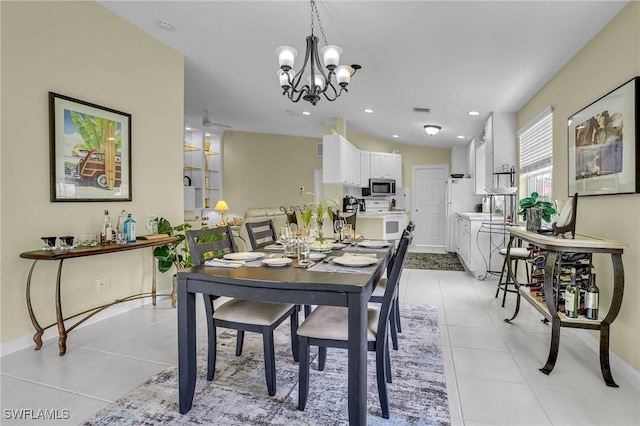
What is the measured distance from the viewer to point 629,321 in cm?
217

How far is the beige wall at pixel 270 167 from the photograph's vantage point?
8664 millimetres

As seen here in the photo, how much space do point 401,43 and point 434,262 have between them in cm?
428

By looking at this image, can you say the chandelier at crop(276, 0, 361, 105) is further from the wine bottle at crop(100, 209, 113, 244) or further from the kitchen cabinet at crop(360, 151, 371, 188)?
the kitchen cabinet at crop(360, 151, 371, 188)

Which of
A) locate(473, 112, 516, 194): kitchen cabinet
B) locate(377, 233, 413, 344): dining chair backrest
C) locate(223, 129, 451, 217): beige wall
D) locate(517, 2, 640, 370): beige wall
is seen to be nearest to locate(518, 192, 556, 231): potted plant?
locate(517, 2, 640, 370): beige wall

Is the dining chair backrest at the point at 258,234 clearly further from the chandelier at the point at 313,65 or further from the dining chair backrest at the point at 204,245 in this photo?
the chandelier at the point at 313,65

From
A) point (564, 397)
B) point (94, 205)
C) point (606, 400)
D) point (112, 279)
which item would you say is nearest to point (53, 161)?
point (94, 205)

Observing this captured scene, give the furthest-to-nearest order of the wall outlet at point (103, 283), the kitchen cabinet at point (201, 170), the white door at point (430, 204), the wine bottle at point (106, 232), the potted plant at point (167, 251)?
the white door at point (430, 204) → the kitchen cabinet at point (201, 170) → the potted plant at point (167, 251) → the wall outlet at point (103, 283) → the wine bottle at point (106, 232)

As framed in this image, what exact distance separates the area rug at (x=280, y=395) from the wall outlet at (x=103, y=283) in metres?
1.38

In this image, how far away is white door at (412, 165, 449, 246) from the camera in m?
8.23

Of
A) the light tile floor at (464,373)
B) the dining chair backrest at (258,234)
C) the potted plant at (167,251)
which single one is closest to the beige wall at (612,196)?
the light tile floor at (464,373)

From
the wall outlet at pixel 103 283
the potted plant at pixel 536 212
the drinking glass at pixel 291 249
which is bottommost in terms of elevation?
the wall outlet at pixel 103 283

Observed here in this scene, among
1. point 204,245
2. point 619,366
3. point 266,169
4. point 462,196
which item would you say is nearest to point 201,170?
point 266,169

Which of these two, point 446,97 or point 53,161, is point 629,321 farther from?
point 53,161

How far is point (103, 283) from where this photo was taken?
3172 mm
